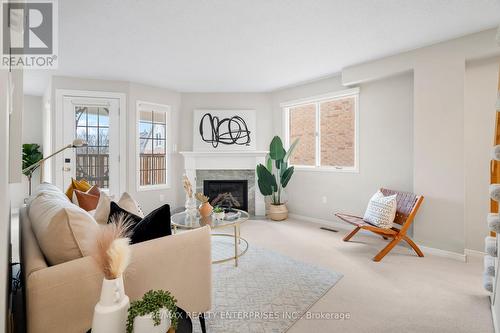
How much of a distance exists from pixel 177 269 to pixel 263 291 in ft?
3.30

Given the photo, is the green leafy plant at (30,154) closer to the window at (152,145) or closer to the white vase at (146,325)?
the window at (152,145)

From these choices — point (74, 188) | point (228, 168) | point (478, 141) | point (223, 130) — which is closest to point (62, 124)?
point (74, 188)

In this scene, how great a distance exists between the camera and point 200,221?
269 centimetres

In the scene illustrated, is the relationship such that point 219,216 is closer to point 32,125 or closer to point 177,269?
point 177,269

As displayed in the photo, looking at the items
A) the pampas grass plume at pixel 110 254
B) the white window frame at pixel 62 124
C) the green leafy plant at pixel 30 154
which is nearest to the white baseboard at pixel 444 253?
the pampas grass plume at pixel 110 254

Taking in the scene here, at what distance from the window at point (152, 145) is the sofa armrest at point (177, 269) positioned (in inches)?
135

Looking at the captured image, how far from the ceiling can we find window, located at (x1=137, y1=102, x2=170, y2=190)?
920mm

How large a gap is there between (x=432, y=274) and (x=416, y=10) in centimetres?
242

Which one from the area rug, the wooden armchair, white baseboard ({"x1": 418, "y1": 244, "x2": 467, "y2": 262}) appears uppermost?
the wooden armchair

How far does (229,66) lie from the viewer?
3625 millimetres

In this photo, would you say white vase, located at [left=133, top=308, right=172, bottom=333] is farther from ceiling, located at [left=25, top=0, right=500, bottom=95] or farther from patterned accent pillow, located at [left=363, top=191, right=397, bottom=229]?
patterned accent pillow, located at [left=363, top=191, right=397, bottom=229]

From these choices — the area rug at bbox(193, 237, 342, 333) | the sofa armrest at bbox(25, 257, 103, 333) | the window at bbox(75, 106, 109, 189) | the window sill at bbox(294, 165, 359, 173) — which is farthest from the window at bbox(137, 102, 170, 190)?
the sofa armrest at bbox(25, 257, 103, 333)

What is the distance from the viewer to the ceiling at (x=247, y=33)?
219 cm

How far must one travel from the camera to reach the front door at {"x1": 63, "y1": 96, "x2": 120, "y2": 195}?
13.8 feet
